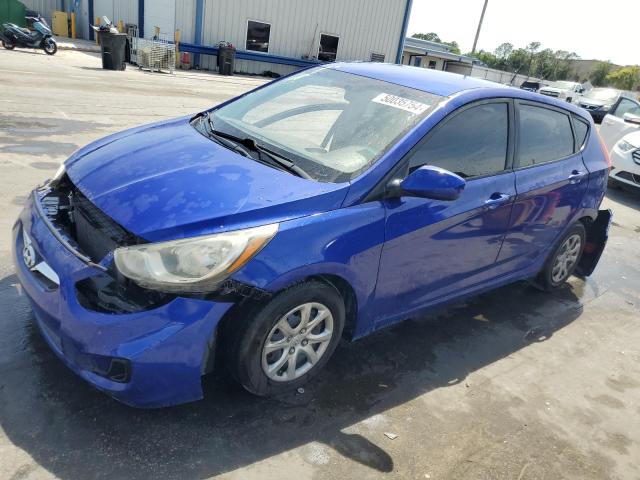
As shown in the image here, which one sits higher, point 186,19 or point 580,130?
point 580,130

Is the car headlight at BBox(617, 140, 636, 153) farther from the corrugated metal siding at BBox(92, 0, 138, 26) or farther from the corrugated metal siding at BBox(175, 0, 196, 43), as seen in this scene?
the corrugated metal siding at BBox(92, 0, 138, 26)

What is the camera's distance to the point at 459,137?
3.29 meters

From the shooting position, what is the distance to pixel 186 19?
2167cm

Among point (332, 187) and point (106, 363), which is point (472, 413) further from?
point (106, 363)

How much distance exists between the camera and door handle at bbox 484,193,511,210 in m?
3.43

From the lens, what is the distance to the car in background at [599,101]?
2314cm

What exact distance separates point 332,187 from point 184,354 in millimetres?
1087

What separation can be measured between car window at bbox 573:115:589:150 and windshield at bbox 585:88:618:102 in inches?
864

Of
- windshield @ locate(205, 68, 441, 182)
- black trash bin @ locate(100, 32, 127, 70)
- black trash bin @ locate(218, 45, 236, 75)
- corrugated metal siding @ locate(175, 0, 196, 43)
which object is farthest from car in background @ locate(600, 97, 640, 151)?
corrugated metal siding @ locate(175, 0, 196, 43)

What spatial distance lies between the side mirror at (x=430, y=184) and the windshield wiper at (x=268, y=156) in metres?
0.52

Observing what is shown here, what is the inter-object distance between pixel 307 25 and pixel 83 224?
Result: 24949 millimetres

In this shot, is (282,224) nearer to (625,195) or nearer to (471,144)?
(471,144)

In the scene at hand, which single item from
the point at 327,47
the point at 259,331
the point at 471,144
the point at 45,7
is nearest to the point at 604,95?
the point at 327,47

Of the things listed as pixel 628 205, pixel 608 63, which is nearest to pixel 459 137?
pixel 628 205
